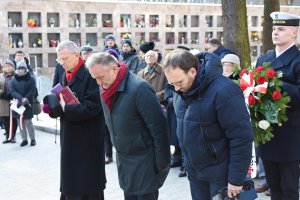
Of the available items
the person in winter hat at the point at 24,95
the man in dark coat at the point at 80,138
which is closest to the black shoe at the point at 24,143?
the person in winter hat at the point at 24,95

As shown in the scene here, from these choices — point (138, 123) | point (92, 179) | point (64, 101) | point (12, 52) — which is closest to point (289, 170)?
point (138, 123)

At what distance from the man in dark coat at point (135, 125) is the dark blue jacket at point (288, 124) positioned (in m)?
0.94

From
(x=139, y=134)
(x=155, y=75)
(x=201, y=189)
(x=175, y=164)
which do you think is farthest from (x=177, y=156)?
(x=201, y=189)

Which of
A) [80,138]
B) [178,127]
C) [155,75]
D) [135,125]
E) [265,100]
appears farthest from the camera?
[155,75]

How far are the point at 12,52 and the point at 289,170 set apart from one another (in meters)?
13.4

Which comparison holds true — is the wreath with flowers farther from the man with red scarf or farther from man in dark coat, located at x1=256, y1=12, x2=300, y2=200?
the man with red scarf

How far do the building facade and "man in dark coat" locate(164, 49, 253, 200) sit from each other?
1318cm

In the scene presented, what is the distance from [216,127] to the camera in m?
2.84

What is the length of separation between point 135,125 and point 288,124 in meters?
1.28

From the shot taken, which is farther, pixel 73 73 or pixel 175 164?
pixel 175 164

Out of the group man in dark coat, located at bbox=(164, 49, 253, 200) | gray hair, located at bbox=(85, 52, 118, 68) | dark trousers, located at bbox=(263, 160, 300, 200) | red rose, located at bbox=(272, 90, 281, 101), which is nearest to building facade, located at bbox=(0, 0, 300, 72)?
gray hair, located at bbox=(85, 52, 118, 68)

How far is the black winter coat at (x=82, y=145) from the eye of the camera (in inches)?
156

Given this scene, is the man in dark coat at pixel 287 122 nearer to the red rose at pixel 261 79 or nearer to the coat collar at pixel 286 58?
the coat collar at pixel 286 58

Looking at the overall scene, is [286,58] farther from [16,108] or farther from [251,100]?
[16,108]
